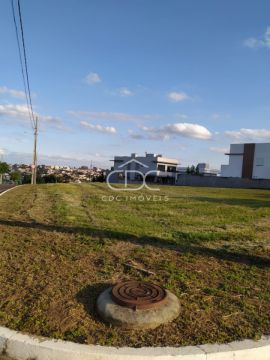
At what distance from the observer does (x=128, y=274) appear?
5086mm

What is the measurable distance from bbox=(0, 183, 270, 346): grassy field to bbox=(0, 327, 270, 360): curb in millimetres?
111

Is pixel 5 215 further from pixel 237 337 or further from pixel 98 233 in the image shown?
pixel 237 337

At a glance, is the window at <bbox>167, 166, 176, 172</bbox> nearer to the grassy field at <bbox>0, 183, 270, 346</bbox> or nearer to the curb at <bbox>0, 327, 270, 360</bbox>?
the grassy field at <bbox>0, 183, 270, 346</bbox>

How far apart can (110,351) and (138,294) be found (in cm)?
103

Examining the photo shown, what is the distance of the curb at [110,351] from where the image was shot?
10.4ft

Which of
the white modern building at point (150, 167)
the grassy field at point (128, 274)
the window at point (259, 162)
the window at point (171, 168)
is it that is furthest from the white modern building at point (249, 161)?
the grassy field at point (128, 274)

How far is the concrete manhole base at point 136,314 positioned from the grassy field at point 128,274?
8 centimetres

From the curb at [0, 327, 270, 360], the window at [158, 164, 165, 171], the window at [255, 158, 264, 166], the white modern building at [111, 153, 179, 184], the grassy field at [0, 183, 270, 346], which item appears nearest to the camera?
the curb at [0, 327, 270, 360]

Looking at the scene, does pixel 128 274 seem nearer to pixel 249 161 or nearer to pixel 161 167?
pixel 249 161

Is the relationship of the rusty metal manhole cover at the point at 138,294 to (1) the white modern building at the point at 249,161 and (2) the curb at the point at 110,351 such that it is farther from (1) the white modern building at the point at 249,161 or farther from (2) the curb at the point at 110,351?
(1) the white modern building at the point at 249,161

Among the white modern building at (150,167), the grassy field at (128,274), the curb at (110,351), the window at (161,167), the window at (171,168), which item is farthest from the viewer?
the window at (171,168)

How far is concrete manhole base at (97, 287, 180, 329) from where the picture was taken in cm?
363

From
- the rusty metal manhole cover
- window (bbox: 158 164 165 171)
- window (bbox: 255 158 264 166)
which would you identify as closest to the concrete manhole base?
the rusty metal manhole cover

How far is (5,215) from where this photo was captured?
9703mm
